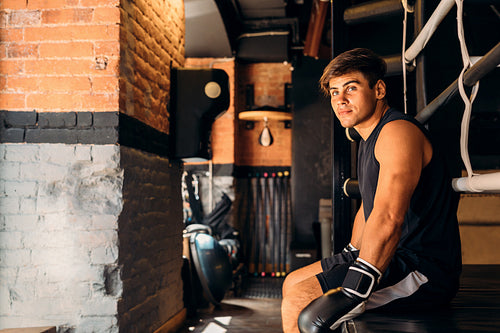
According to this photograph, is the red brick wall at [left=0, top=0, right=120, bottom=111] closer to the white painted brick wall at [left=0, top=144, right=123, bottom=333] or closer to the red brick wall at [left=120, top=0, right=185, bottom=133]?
the red brick wall at [left=120, top=0, right=185, bottom=133]

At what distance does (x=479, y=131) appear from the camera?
2525mm

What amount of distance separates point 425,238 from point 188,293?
290 cm

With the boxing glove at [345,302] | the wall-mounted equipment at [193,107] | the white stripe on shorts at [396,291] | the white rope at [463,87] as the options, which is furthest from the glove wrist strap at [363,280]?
the wall-mounted equipment at [193,107]

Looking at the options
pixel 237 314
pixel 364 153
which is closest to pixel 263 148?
pixel 237 314

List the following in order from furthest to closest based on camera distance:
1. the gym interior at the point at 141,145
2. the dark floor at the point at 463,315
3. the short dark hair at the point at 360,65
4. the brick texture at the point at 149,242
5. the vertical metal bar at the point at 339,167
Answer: the brick texture at the point at 149,242
the vertical metal bar at the point at 339,167
the gym interior at the point at 141,145
the short dark hair at the point at 360,65
the dark floor at the point at 463,315

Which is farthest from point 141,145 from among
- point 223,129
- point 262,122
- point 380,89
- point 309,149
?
point 262,122

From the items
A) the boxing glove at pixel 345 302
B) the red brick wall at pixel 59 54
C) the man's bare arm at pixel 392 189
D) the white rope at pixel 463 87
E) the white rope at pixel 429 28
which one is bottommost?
the boxing glove at pixel 345 302

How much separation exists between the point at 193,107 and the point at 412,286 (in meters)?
2.29

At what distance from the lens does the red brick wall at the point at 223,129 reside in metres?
5.81

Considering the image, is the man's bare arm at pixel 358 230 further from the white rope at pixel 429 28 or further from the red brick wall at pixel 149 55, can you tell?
the red brick wall at pixel 149 55

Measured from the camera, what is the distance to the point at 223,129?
5859mm

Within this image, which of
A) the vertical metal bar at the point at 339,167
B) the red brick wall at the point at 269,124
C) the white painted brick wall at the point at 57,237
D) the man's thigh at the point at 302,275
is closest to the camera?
the man's thigh at the point at 302,275

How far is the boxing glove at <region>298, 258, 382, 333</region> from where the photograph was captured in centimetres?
107

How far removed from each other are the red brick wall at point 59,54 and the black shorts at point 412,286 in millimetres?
1649
